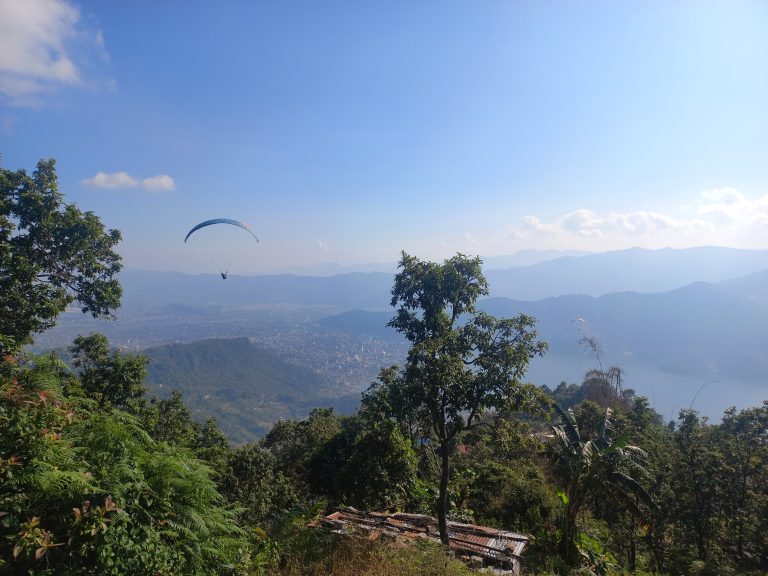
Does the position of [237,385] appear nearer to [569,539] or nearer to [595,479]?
[569,539]

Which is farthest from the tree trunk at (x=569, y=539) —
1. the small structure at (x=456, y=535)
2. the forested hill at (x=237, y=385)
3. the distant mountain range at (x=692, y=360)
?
the forested hill at (x=237, y=385)

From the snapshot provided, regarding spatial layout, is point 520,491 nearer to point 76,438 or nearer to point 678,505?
point 678,505

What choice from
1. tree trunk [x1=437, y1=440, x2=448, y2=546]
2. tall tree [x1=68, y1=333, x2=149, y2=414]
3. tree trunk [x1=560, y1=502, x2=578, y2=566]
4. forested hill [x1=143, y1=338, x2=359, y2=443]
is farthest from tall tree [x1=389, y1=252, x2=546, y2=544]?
forested hill [x1=143, y1=338, x2=359, y2=443]

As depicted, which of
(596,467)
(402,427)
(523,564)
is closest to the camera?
(523,564)

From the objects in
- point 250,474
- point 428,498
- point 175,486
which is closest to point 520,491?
point 428,498

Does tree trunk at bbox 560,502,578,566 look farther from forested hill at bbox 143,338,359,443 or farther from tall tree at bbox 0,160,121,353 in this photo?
forested hill at bbox 143,338,359,443
